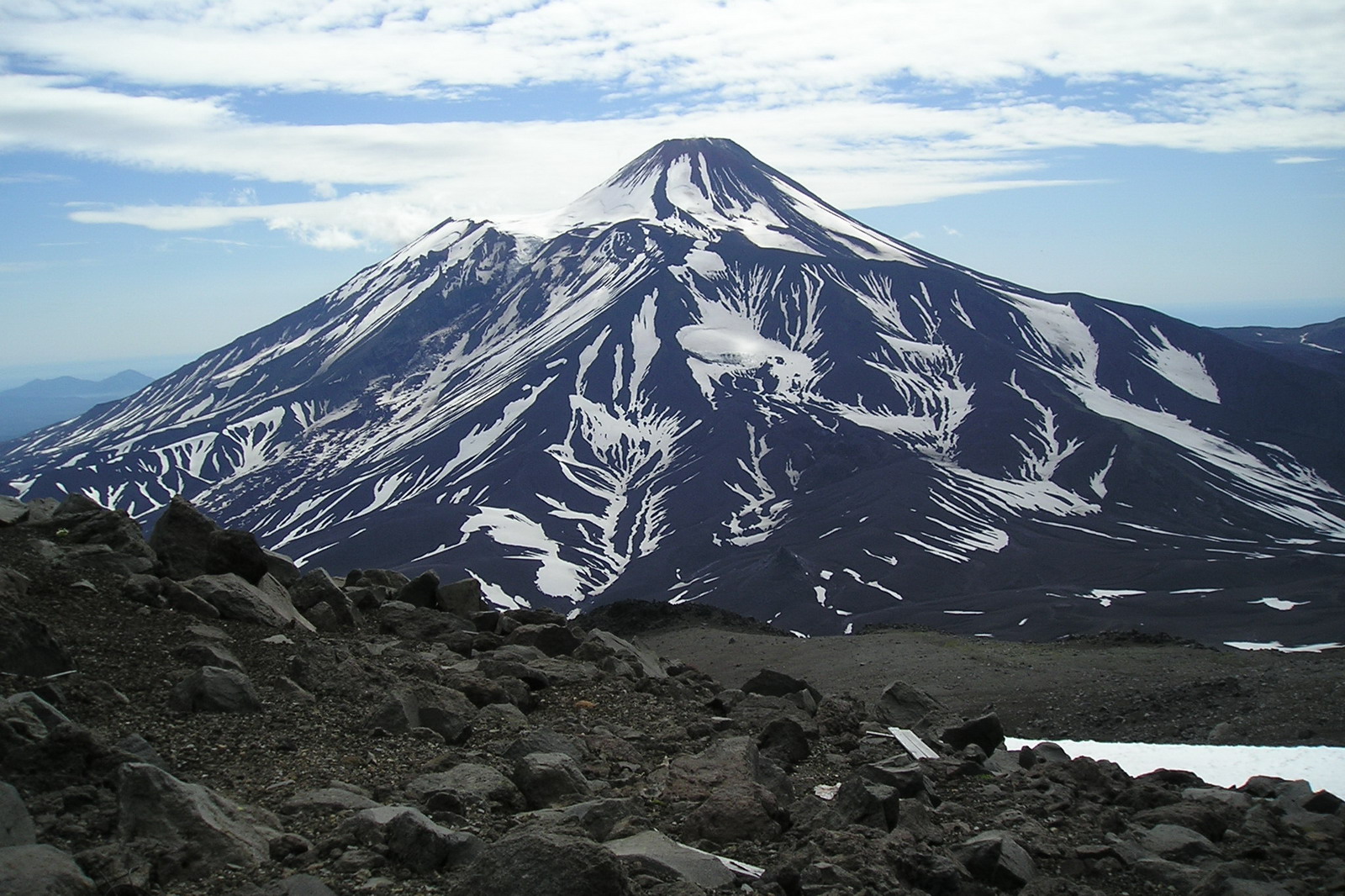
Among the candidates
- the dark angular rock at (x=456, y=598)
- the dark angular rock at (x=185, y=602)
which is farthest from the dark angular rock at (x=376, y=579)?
the dark angular rock at (x=185, y=602)

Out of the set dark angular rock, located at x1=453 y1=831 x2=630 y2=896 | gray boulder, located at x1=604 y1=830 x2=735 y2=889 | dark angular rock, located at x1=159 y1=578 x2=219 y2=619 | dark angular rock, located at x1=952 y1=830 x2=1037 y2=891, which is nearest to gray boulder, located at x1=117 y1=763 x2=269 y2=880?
dark angular rock, located at x1=453 y1=831 x2=630 y2=896

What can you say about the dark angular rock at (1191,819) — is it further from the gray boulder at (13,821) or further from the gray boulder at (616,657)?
the gray boulder at (13,821)

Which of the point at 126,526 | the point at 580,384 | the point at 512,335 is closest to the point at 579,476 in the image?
the point at 580,384

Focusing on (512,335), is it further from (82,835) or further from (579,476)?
(82,835)

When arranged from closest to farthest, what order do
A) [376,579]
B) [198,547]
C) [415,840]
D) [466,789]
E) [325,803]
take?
1. [415,840]
2. [325,803]
3. [466,789]
4. [198,547]
5. [376,579]

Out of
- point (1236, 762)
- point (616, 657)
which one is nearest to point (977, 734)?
point (616, 657)

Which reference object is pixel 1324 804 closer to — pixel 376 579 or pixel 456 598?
pixel 456 598

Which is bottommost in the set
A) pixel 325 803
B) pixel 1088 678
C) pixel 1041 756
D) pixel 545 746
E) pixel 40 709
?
pixel 1088 678
